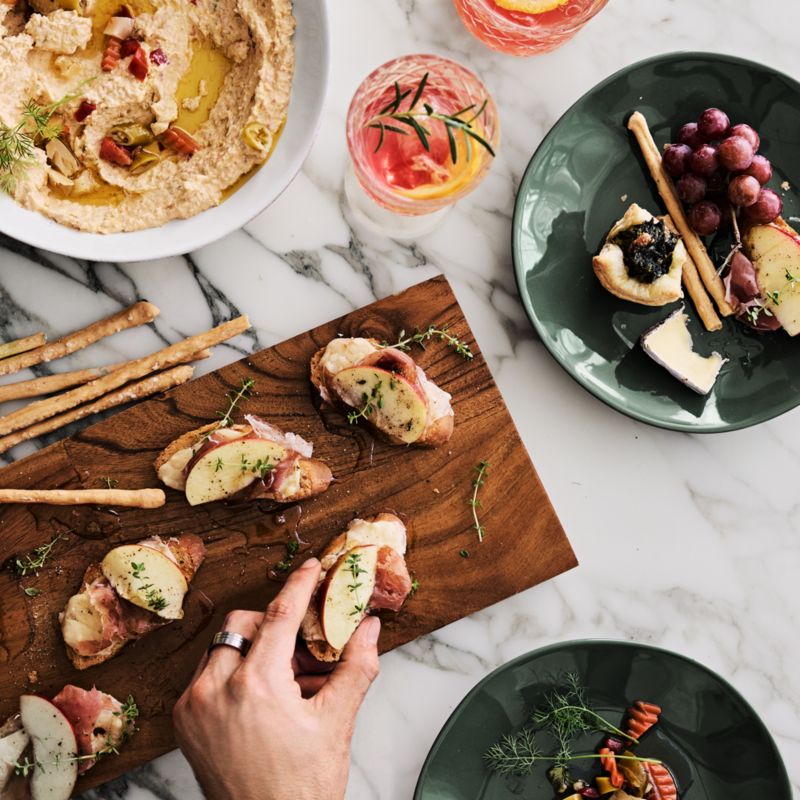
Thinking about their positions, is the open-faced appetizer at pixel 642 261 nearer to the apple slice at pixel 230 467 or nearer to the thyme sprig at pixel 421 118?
the thyme sprig at pixel 421 118

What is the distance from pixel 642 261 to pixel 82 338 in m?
1.68

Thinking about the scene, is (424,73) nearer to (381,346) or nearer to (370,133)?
(370,133)

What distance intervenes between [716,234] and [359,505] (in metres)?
1.37

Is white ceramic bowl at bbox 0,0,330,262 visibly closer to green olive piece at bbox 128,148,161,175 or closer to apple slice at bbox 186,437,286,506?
green olive piece at bbox 128,148,161,175

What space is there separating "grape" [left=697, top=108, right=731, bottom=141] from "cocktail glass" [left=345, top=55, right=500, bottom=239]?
0.63 m

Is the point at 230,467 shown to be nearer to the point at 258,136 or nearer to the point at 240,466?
the point at 240,466

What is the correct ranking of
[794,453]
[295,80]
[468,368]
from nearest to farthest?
1. [295,80]
2. [468,368]
3. [794,453]

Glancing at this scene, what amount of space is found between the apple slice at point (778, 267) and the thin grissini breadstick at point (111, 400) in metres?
1.74

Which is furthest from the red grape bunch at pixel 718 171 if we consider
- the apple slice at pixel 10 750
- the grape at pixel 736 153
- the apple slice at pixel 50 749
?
the apple slice at pixel 10 750

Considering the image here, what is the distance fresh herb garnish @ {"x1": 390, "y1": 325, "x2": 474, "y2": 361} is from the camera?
2.61 metres

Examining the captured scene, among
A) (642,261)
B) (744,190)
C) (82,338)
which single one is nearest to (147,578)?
(82,338)

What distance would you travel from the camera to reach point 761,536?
2.89 metres

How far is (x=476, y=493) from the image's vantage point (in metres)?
2.61

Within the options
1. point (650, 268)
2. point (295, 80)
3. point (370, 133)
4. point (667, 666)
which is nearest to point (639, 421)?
point (650, 268)
